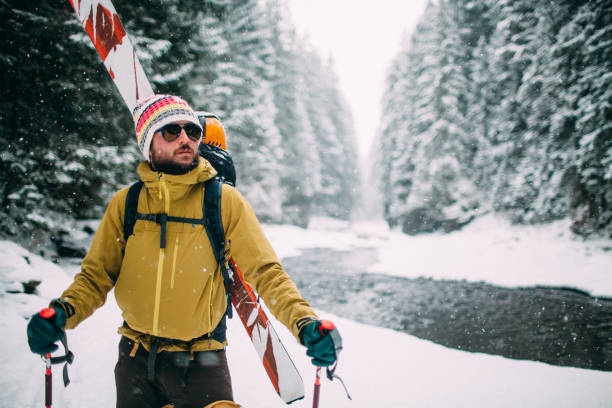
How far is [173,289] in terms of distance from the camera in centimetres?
166

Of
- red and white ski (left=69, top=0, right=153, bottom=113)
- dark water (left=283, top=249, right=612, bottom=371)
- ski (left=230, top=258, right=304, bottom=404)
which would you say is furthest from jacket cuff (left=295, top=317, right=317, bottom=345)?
dark water (left=283, top=249, right=612, bottom=371)

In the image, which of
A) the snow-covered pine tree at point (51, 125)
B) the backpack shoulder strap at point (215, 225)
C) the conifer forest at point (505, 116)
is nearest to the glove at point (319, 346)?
the backpack shoulder strap at point (215, 225)

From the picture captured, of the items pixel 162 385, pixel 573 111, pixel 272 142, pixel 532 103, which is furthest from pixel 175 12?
pixel 532 103

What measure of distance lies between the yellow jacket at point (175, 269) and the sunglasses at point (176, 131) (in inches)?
11.1

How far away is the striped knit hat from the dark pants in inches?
52.1

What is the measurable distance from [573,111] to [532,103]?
268 cm

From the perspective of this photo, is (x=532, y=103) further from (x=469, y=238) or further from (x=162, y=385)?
(x=162, y=385)

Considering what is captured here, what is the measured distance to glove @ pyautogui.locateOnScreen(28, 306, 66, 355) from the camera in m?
1.44

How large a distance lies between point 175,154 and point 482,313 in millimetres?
7618

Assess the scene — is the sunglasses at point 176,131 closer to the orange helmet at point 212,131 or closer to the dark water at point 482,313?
the orange helmet at point 212,131

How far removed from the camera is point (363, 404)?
3.30 meters

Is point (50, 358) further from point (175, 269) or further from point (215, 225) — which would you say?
point (215, 225)

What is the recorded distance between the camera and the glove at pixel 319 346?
1.37m

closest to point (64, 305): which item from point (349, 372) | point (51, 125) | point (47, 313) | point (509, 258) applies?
point (47, 313)
